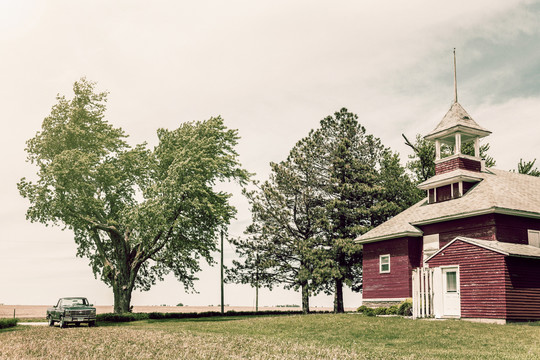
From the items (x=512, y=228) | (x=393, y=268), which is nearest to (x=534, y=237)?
(x=512, y=228)

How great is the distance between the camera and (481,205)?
31.4m

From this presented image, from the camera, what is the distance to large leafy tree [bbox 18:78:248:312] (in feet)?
133

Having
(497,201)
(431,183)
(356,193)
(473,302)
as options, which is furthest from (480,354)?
(356,193)

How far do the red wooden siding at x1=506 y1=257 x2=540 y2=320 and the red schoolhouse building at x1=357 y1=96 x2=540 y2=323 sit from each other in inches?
2.0

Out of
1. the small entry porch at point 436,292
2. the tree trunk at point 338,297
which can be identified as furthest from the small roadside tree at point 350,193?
the small entry porch at point 436,292

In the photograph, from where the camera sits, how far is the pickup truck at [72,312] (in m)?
32.2

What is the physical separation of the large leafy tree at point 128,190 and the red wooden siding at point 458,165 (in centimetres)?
1605

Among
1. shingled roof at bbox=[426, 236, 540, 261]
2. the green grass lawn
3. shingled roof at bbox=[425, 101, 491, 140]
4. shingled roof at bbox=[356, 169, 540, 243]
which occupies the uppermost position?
shingled roof at bbox=[425, 101, 491, 140]

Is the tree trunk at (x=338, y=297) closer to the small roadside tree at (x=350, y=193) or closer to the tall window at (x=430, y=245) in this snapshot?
the small roadside tree at (x=350, y=193)

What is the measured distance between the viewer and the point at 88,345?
18094mm

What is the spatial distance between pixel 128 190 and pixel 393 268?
2396 cm

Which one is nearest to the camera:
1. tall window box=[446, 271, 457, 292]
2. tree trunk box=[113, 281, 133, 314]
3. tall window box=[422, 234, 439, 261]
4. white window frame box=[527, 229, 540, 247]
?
tall window box=[446, 271, 457, 292]

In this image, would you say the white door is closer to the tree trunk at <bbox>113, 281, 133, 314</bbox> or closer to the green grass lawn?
the green grass lawn

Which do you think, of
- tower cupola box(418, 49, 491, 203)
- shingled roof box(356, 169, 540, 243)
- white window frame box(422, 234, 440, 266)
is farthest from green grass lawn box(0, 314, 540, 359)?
tower cupola box(418, 49, 491, 203)
